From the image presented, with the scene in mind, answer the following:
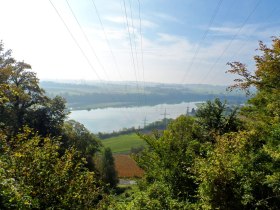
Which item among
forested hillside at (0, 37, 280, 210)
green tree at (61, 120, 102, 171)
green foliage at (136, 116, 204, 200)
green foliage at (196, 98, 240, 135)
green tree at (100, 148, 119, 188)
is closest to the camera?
forested hillside at (0, 37, 280, 210)

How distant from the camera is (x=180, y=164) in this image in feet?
54.8

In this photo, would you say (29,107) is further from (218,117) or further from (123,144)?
(123,144)

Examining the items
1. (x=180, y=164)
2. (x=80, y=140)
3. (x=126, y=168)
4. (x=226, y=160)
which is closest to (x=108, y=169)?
(x=80, y=140)

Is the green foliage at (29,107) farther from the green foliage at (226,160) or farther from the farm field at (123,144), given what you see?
the farm field at (123,144)

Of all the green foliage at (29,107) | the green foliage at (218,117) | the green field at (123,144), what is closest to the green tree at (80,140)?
the green foliage at (29,107)

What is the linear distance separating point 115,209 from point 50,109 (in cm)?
2275

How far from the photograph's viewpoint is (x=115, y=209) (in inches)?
456

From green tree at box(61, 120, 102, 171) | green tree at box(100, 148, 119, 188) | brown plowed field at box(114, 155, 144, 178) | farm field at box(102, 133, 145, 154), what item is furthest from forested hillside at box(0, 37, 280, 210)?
farm field at box(102, 133, 145, 154)

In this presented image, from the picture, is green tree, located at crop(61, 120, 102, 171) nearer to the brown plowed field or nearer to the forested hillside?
the forested hillside

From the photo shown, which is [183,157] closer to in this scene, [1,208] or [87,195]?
[87,195]

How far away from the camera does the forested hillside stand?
9.78 m

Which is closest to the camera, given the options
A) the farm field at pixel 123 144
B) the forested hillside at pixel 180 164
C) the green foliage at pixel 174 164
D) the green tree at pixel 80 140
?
the forested hillside at pixel 180 164

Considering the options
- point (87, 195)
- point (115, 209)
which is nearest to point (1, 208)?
point (87, 195)

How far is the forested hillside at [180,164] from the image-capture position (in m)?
9.78
